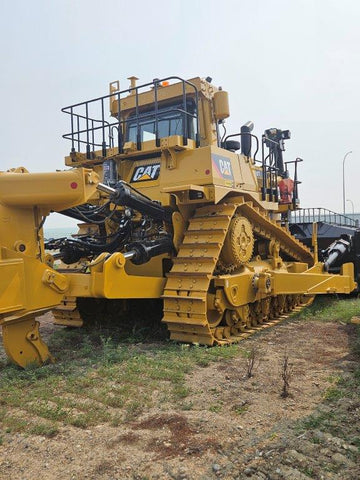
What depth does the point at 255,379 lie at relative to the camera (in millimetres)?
4512

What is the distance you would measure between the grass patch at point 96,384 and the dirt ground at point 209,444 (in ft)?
0.51

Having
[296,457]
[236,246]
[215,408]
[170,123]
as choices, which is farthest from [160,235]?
[296,457]

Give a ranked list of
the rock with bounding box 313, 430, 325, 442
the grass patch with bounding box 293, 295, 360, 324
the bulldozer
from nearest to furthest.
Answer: the rock with bounding box 313, 430, 325, 442 < the bulldozer < the grass patch with bounding box 293, 295, 360, 324

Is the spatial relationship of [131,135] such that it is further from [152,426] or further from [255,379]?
[152,426]

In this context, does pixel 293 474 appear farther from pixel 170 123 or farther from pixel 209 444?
pixel 170 123

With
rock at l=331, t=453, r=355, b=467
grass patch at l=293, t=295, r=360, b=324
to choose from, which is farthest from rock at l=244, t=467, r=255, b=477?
grass patch at l=293, t=295, r=360, b=324

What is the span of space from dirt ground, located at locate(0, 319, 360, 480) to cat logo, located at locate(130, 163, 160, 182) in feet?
10.9

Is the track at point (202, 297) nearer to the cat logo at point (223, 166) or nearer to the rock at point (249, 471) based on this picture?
the cat logo at point (223, 166)

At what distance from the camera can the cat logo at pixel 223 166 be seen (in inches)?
248

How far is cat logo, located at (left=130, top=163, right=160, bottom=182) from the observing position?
6788 mm

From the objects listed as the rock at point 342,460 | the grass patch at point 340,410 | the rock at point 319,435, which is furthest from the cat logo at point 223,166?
the rock at point 342,460

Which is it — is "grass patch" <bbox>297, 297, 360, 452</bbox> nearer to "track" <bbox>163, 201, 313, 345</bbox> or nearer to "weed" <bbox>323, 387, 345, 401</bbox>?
"weed" <bbox>323, 387, 345, 401</bbox>

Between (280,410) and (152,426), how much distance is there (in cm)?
105

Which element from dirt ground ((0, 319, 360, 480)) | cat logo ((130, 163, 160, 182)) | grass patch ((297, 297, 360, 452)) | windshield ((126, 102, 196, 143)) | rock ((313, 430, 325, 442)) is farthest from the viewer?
windshield ((126, 102, 196, 143))
